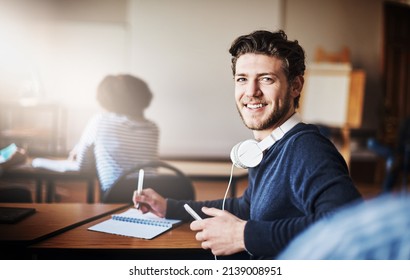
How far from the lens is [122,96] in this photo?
76.9 inches

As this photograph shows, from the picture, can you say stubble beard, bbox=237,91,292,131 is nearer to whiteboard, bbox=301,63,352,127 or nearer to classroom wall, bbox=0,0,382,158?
classroom wall, bbox=0,0,382,158

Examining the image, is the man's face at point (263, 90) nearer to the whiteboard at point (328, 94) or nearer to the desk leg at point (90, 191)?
the desk leg at point (90, 191)

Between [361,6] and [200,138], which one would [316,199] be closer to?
[200,138]

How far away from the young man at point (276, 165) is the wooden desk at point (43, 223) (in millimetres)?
361

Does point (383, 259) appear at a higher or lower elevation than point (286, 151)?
lower

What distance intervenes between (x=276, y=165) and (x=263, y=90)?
0.60ft

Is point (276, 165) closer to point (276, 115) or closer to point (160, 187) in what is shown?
point (276, 115)

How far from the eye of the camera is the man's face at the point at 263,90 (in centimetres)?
106

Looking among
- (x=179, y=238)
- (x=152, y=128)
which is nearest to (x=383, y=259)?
(x=179, y=238)

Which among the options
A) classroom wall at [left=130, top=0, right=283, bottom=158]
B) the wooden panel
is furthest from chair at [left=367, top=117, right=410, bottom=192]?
classroom wall at [left=130, top=0, right=283, bottom=158]

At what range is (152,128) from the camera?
2.03 m

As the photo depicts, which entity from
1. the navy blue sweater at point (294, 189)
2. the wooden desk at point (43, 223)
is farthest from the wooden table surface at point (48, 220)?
the navy blue sweater at point (294, 189)

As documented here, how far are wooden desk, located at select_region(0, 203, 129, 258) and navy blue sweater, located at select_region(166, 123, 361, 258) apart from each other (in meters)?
0.48
